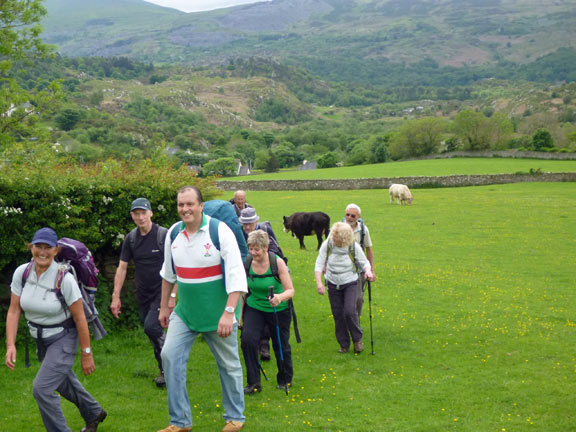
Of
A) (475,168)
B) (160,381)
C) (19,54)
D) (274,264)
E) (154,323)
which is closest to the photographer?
(274,264)

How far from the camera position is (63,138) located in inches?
5364

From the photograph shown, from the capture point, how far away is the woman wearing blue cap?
18.7 ft

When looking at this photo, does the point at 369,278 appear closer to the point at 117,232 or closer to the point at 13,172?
the point at 117,232

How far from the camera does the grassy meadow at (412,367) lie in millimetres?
7055

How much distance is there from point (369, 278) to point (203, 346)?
3.30m

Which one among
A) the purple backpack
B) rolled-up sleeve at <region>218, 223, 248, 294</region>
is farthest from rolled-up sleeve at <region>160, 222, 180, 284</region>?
the purple backpack

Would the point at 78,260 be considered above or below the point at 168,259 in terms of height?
above

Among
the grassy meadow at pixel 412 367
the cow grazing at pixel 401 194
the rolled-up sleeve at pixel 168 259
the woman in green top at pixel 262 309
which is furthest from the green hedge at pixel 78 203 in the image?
the cow grazing at pixel 401 194

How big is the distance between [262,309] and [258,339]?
42cm

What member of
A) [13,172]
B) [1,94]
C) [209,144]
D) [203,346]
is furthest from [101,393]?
[209,144]

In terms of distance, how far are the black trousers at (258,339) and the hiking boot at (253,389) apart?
47mm

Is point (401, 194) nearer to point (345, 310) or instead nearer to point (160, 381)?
point (345, 310)

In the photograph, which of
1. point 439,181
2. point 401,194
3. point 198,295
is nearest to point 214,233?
point 198,295

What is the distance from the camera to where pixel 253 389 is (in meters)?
7.87
